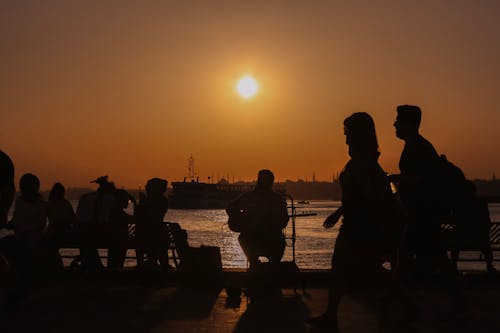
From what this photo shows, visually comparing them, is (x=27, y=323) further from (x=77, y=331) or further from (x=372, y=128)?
(x=372, y=128)

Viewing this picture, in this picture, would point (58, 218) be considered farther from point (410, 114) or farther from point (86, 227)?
point (410, 114)

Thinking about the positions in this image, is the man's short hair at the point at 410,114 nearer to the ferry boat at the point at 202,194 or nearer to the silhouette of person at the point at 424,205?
the silhouette of person at the point at 424,205

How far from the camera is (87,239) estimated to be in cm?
846

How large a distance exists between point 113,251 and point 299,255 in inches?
1848

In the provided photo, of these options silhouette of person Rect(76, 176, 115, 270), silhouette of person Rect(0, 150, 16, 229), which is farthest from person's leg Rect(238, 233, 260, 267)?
silhouette of person Rect(0, 150, 16, 229)

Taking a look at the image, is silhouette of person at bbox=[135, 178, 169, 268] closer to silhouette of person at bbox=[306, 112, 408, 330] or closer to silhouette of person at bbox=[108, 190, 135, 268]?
silhouette of person at bbox=[108, 190, 135, 268]

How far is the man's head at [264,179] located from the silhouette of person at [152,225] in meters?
1.79

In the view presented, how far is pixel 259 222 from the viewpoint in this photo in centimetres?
755

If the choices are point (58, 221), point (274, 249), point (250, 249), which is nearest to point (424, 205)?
point (274, 249)

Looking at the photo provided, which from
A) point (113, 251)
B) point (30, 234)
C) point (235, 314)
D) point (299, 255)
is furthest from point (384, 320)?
point (299, 255)

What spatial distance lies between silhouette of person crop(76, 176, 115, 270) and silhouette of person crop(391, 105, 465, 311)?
15.4 ft

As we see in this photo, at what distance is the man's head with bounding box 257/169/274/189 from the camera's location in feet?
25.1

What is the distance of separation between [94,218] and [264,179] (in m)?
3.10

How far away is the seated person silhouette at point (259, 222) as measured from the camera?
750cm
